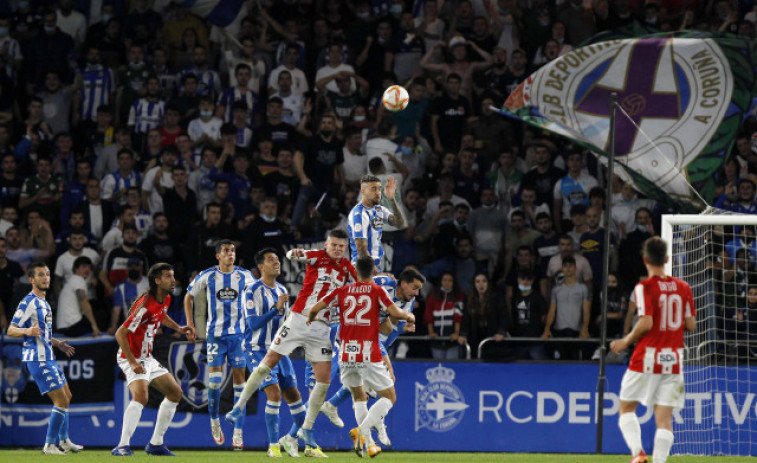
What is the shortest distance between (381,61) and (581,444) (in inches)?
314

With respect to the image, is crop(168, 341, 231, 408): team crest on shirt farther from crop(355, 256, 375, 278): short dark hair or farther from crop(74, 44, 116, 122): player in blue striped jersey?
crop(74, 44, 116, 122): player in blue striped jersey

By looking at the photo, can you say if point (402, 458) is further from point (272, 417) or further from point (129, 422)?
point (129, 422)

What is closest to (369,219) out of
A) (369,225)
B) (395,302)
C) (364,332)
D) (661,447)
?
(369,225)

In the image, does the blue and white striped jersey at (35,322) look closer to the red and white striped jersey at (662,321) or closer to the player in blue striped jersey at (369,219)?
the player in blue striped jersey at (369,219)

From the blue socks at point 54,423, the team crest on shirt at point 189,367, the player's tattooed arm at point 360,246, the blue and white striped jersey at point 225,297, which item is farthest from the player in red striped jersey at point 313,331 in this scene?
the team crest on shirt at point 189,367

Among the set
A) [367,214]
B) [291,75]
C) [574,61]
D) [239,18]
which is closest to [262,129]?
[291,75]

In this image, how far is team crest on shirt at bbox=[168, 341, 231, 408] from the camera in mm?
18547

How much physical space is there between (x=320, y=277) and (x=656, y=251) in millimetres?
5035

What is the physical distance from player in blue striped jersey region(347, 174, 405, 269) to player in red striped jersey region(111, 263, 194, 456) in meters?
2.18

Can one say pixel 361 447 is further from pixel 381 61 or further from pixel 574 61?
pixel 381 61

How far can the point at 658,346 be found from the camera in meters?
11.5

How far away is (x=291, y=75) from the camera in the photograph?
22.5 meters

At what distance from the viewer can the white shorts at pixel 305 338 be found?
15.1 metres

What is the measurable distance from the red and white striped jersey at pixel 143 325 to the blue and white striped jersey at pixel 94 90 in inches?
336
